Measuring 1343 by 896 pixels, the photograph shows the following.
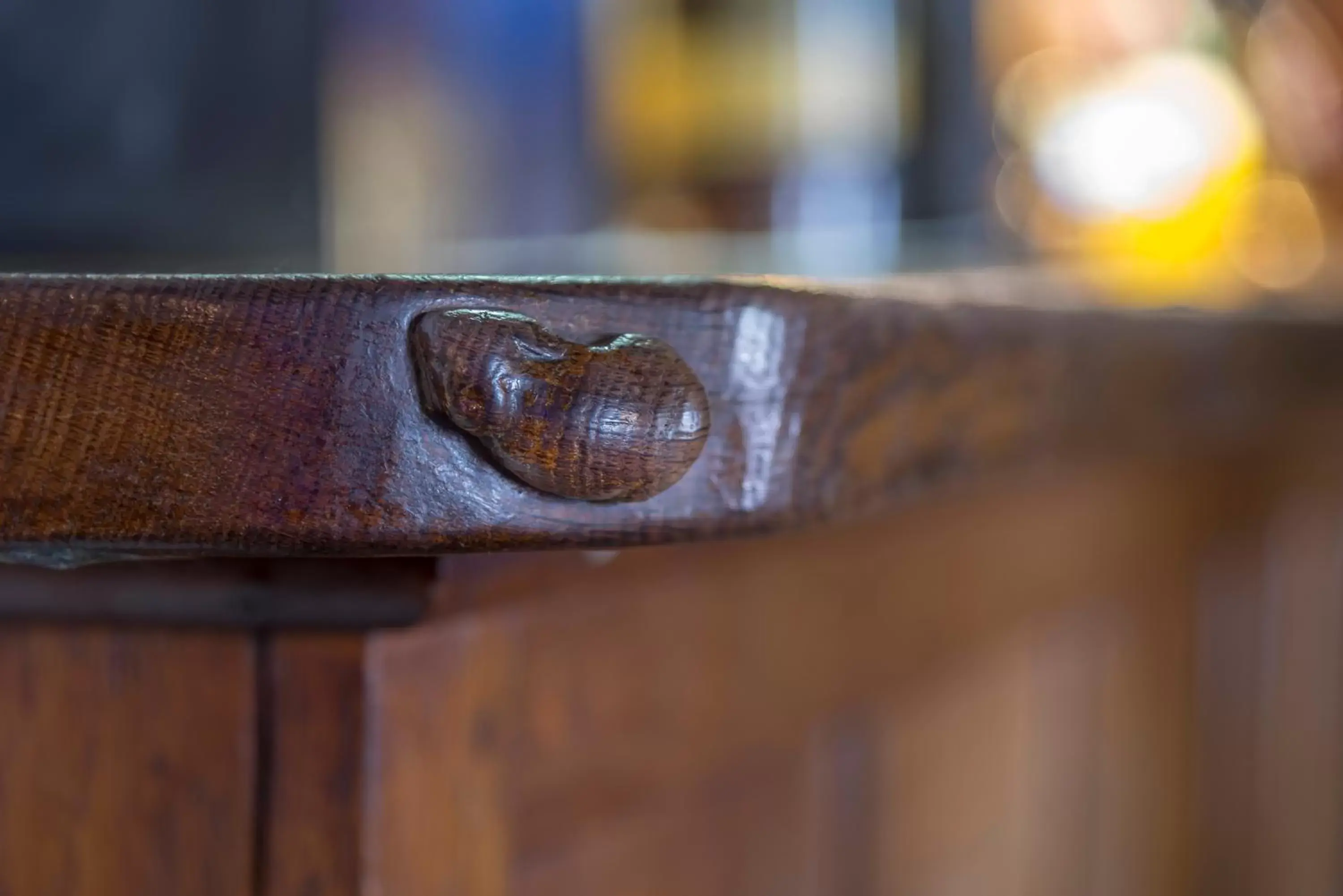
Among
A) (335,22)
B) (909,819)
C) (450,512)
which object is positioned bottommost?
(909,819)

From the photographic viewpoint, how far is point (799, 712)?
30cm

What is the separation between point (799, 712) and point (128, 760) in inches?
5.7

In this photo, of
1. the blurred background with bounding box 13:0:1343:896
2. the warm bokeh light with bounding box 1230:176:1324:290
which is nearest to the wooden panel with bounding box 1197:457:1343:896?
the blurred background with bounding box 13:0:1343:896

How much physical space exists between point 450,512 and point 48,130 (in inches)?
11.1

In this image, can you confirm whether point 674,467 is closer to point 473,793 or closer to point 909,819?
point 473,793

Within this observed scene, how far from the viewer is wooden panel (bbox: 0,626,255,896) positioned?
0.63ft

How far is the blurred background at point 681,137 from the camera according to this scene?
0.39m

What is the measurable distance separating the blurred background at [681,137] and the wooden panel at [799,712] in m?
0.06

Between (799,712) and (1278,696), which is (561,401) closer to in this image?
Answer: (799,712)

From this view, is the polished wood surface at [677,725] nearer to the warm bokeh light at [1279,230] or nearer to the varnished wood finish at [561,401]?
the varnished wood finish at [561,401]

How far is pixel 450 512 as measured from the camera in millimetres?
158

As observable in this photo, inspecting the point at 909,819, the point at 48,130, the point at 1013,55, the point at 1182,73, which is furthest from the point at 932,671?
the point at 1013,55

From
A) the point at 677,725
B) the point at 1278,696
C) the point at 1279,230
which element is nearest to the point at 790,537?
the point at 677,725

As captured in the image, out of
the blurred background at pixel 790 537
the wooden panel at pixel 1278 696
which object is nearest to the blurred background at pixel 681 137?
the blurred background at pixel 790 537
